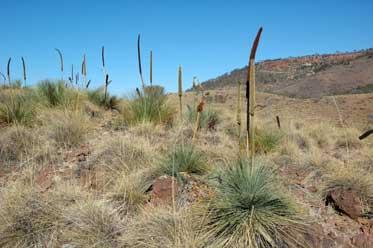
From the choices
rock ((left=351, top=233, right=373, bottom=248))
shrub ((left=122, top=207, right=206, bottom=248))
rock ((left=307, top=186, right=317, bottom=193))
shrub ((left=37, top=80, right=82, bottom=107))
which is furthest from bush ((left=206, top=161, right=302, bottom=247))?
shrub ((left=37, top=80, right=82, bottom=107))

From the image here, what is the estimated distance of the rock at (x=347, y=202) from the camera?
2994mm

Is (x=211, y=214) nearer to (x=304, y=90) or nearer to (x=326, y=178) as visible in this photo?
(x=326, y=178)

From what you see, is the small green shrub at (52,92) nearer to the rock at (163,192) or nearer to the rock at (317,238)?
the rock at (163,192)

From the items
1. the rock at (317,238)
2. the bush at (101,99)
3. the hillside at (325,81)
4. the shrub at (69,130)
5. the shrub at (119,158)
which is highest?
the hillside at (325,81)

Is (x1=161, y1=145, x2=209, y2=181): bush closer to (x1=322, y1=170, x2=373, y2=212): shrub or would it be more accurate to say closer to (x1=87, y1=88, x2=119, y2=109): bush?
(x1=322, y1=170, x2=373, y2=212): shrub

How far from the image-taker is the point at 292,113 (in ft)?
49.2

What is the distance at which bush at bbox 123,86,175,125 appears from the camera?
21.0ft

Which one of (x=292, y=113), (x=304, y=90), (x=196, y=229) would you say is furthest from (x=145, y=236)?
(x=304, y=90)

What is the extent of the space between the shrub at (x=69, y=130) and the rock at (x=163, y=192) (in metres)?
2.36

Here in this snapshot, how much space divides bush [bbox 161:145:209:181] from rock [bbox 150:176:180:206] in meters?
0.29

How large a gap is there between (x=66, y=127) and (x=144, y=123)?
54.4 inches

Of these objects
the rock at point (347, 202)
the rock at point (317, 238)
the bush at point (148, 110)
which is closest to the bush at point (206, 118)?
the bush at point (148, 110)

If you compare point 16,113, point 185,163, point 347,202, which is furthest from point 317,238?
point 16,113

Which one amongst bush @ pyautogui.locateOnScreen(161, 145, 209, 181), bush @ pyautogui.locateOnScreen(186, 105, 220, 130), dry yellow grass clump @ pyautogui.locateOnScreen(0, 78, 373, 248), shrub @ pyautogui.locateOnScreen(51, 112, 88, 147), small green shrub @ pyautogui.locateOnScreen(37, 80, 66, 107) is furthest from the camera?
small green shrub @ pyautogui.locateOnScreen(37, 80, 66, 107)
